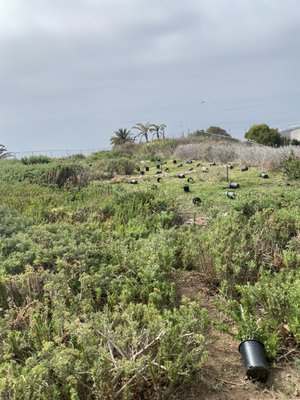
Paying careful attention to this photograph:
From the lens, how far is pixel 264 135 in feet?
91.3

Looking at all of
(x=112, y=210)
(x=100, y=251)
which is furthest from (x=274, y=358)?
(x=112, y=210)

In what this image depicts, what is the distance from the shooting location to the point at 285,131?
3856 centimetres

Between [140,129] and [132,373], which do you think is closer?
[132,373]

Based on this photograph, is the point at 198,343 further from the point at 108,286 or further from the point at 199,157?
the point at 199,157

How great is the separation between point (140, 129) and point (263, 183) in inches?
1189

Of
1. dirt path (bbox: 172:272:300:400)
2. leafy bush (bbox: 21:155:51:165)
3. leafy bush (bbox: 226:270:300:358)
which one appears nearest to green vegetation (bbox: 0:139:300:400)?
leafy bush (bbox: 226:270:300:358)

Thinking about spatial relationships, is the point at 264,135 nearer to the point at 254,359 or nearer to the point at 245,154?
the point at 245,154

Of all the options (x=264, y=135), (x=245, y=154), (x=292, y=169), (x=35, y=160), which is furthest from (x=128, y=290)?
(x=264, y=135)

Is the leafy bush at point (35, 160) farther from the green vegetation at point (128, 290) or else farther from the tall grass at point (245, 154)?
the green vegetation at point (128, 290)

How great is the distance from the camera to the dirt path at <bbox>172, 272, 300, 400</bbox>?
8.03 ft

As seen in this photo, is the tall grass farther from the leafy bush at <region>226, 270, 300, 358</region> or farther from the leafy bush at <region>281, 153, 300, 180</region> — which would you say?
the leafy bush at <region>226, 270, 300, 358</region>

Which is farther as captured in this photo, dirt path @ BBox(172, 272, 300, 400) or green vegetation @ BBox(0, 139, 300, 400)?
dirt path @ BBox(172, 272, 300, 400)

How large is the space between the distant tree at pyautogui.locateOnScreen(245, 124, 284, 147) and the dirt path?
2584 centimetres

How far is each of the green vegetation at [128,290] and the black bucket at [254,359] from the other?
0.31 feet
